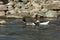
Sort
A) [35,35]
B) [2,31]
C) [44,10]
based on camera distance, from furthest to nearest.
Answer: [44,10]
[2,31]
[35,35]

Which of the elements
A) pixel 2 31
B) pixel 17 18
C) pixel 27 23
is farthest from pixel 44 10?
pixel 2 31

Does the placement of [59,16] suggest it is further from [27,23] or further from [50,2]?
[27,23]

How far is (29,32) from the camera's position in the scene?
18609 millimetres

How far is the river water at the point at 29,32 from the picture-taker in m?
17.0

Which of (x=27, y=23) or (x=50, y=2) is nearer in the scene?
(x=27, y=23)

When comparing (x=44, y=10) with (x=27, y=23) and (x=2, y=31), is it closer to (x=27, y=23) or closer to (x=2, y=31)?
(x=27, y=23)

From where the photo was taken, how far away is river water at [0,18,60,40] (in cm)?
1697

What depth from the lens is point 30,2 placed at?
30000 millimetres

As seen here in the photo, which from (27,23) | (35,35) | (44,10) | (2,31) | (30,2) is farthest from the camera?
(30,2)

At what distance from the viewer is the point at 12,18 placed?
85.9 feet

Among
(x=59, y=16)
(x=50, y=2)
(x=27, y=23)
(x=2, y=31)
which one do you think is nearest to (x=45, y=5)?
(x=50, y=2)

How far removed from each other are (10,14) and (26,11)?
1.61 metres

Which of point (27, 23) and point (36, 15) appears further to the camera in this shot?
point (36, 15)

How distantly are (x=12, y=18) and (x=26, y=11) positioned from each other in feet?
6.70
